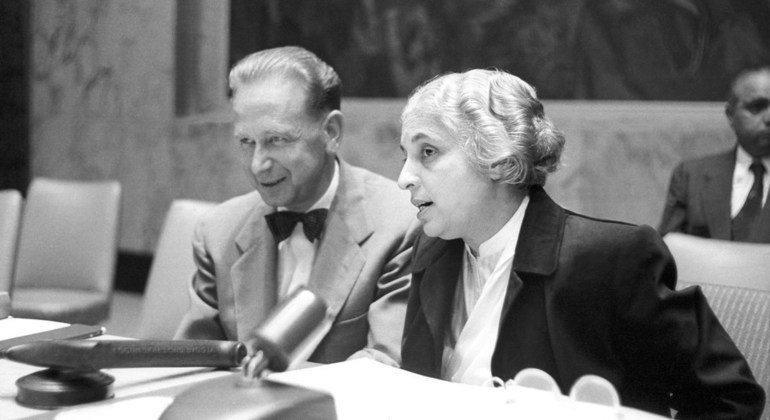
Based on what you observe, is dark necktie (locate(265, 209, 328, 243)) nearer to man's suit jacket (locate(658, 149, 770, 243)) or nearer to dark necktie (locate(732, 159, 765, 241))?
man's suit jacket (locate(658, 149, 770, 243))

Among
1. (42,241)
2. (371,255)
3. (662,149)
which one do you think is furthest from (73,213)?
(662,149)

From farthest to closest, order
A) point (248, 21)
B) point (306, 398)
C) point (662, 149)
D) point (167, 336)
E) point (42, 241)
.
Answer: point (248, 21)
point (662, 149)
point (42, 241)
point (167, 336)
point (306, 398)

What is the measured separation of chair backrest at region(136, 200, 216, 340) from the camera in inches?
119

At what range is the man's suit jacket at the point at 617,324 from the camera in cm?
171

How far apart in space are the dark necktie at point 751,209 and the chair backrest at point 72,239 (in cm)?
314

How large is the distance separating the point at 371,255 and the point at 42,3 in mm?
7567

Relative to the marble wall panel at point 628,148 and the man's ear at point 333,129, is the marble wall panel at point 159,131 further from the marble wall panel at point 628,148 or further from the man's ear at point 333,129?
the man's ear at point 333,129

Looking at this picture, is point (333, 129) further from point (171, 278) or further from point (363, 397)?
point (363, 397)

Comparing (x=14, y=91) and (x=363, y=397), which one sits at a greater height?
(x=363, y=397)

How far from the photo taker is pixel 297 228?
2639 mm

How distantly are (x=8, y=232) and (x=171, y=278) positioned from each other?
1361 millimetres

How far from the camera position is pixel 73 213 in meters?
4.66

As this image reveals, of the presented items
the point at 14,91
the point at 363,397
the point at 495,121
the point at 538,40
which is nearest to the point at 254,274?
the point at 495,121

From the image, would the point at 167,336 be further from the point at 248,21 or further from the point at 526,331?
the point at 248,21
